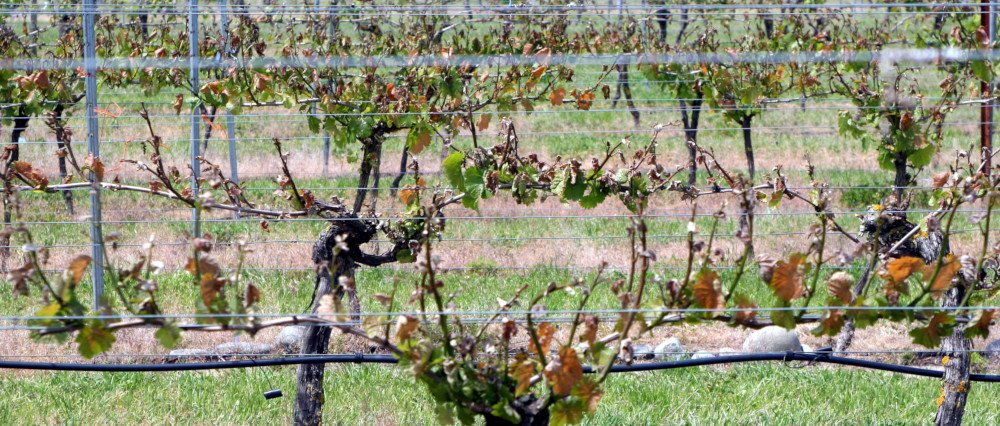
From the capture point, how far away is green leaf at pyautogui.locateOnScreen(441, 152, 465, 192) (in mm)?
3170

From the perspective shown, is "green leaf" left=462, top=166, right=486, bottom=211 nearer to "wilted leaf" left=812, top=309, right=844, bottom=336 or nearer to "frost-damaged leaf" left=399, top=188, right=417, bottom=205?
"frost-damaged leaf" left=399, top=188, right=417, bottom=205

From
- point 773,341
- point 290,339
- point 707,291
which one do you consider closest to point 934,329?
point 707,291

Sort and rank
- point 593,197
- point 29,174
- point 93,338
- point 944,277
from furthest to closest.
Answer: point 593,197
point 29,174
point 944,277
point 93,338

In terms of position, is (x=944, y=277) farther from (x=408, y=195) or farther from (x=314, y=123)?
(x=314, y=123)

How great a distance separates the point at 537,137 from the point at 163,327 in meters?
7.04

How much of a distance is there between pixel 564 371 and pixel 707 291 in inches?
12.8

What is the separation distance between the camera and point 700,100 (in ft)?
23.0

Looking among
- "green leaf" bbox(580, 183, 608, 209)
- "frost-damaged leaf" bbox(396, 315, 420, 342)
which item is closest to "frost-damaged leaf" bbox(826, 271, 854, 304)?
"frost-damaged leaf" bbox(396, 315, 420, 342)

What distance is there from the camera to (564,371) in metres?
2.00

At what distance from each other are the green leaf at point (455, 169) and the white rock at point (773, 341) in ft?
6.46

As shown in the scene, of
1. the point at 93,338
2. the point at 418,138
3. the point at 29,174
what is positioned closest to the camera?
the point at 93,338

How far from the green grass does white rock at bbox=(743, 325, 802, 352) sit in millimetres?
254

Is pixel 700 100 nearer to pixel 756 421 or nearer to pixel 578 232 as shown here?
pixel 578 232

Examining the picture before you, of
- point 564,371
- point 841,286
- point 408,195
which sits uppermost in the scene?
point 408,195
